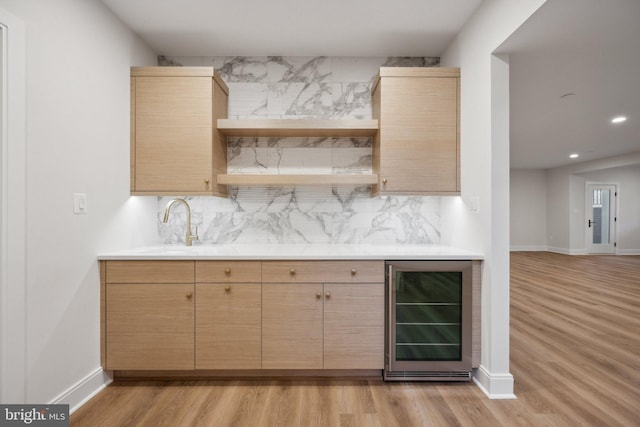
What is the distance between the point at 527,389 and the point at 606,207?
10.5 metres

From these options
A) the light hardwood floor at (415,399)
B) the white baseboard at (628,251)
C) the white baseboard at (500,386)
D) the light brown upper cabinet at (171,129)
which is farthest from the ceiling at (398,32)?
the white baseboard at (628,251)

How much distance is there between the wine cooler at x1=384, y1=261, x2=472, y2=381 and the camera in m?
2.17

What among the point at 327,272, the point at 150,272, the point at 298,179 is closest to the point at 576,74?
the point at 298,179

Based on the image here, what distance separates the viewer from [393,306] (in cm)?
217

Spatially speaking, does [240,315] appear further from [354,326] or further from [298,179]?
[298,179]

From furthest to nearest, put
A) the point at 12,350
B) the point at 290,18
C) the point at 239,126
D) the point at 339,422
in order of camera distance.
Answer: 1. the point at 239,126
2. the point at 290,18
3. the point at 339,422
4. the point at 12,350

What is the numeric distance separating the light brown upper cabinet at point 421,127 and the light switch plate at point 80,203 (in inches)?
81.5

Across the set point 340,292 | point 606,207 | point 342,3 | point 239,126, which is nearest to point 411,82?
point 342,3

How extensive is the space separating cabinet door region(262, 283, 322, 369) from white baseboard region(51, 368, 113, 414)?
1094 mm

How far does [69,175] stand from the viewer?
1.88m

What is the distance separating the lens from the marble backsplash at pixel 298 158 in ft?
9.38

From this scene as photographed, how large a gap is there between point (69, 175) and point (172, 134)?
0.77m

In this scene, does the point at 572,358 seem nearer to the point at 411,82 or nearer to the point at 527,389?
the point at 527,389

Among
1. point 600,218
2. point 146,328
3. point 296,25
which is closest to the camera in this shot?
point 146,328
